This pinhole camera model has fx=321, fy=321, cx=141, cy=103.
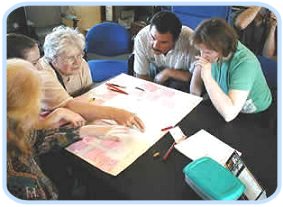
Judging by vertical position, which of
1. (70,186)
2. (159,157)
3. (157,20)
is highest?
(157,20)

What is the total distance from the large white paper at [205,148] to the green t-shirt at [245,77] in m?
0.26

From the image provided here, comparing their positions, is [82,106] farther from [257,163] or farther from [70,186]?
[257,163]

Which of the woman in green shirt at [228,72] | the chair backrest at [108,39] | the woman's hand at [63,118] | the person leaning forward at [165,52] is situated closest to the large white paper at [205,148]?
the woman in green shirt at [228,72]

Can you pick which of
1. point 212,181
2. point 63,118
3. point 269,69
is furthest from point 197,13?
point 212,181

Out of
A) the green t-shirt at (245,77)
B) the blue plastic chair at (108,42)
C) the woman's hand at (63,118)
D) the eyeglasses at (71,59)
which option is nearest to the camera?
the woman's hand at (63,118)

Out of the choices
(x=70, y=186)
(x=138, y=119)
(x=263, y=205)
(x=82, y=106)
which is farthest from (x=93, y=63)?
(x=263, y=205)

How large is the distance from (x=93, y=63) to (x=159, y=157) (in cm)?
108

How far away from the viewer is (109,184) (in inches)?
34.7

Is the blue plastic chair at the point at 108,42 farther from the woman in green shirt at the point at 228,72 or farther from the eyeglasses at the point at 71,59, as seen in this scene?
the woman in green shirt at the point at 228,72

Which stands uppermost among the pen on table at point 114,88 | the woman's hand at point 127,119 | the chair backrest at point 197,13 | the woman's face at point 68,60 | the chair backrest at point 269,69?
the chair backrest at point 197,13

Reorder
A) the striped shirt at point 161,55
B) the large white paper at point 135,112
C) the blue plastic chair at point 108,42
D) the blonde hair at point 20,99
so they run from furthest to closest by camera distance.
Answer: the blue plastic chair at point 108,42 < the striped shirt at point 161,55 < the large white paper at point 135,112 < the blonde hair at point 20,99

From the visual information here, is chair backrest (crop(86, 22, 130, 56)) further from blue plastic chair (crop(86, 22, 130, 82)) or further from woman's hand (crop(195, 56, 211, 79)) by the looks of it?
woman's hand (crop(195, 56, 211, 79))

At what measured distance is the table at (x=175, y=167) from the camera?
34.0 inches

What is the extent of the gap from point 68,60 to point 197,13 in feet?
2.91
